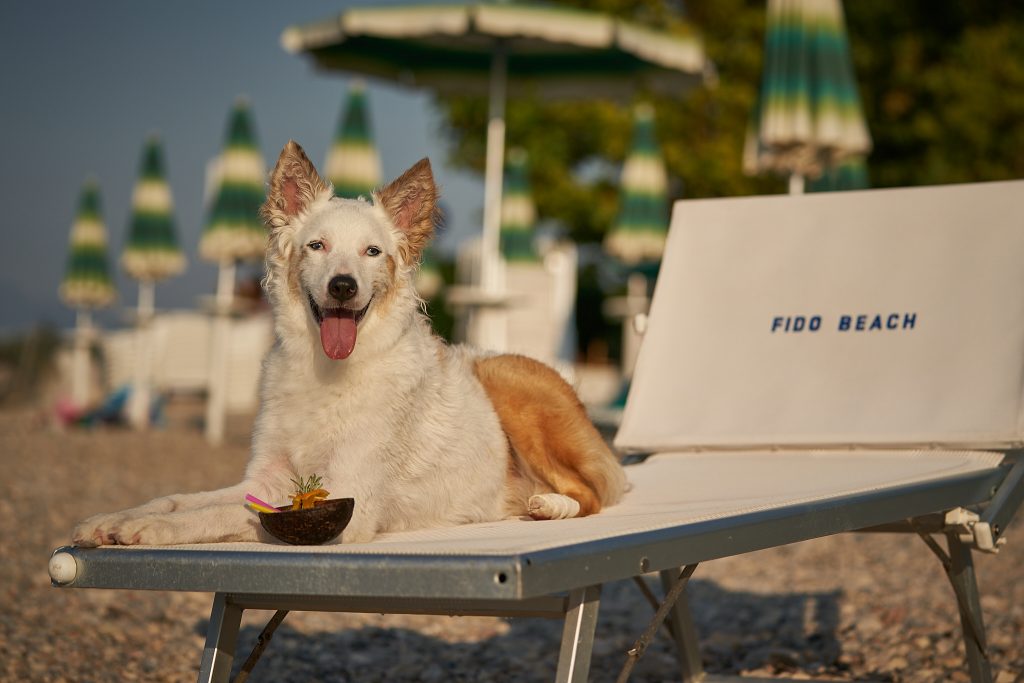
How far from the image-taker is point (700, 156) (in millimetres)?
25625

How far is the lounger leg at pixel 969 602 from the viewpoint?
13.9ft

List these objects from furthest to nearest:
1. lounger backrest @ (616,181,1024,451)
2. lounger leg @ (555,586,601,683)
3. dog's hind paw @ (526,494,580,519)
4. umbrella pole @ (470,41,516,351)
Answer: umbrella pole @ (470,41,516,351) → lounger backrest @ (616,181,1024,451) → dog's hind paw @ (526,494,580,519) → lounger leg @ (555,586,601,683)

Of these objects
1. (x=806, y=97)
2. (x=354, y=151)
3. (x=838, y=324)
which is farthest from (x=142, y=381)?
(x=838, y=324)

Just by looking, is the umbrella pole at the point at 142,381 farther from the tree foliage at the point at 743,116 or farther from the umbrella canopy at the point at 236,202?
the tree foliage at the point at 743,116

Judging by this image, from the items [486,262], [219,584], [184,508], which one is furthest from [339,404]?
[486,262]

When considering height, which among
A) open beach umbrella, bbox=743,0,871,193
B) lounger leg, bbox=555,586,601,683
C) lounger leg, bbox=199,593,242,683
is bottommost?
lounger leg, bbox=199,593,242,683

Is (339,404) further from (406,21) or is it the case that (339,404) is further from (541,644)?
(406,21)

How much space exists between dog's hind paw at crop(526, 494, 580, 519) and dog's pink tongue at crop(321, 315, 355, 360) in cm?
71

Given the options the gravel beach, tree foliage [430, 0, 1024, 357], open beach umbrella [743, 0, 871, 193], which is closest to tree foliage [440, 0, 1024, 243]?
tree foliage [430, 0, 1024, 357]

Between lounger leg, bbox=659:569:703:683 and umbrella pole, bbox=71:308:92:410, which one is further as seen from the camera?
umbrella pole, bbox=71:308:92:410

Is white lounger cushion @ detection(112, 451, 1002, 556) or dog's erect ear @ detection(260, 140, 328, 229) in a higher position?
dog's erect ear @ detection(260, 140, 328, 229)

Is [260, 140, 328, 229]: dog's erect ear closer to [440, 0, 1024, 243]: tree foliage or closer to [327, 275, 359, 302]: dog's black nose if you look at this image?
[327, 275, 359, 302]: dog's black nose

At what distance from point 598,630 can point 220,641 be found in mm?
3237

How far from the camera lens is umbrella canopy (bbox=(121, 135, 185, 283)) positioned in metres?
16.9
